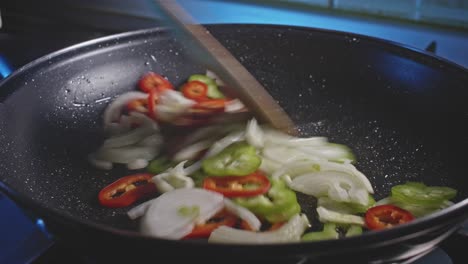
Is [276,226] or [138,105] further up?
[138,105]

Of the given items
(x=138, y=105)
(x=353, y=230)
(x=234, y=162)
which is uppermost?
(x=138, y=105)

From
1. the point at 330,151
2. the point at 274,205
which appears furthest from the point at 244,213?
the point at 330,151

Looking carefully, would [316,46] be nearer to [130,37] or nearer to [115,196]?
[130,37]

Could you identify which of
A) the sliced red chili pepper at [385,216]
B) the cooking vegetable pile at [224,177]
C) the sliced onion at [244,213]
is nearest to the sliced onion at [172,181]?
the cooking vegetable pile at [224,177]

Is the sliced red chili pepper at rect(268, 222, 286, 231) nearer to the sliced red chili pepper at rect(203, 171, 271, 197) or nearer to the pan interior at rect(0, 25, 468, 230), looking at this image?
the sliced red chili pepper at rect(203, 171, 271, 197)

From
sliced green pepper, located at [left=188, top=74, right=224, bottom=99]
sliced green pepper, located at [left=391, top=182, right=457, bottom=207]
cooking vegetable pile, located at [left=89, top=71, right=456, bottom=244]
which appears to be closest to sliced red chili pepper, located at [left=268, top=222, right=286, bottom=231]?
cooking vegetable pile, located at [left=89, top=71, right=456, bottom=244]

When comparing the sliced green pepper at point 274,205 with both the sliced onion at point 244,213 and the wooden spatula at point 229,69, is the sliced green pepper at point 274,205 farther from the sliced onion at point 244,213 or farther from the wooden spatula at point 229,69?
the wooden spatula at point 229,69

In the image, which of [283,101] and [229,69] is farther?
[283,101]

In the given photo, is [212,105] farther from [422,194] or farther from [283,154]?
[422,194]
